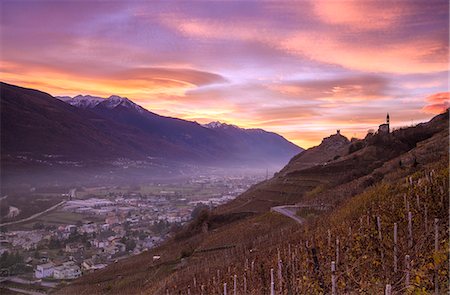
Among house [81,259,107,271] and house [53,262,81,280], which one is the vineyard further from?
house [81,259,107,271]

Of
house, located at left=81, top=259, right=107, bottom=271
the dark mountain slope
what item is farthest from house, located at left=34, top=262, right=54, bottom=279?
the dark mountain slope

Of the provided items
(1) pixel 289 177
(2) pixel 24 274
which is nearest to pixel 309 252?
(2) pixel 24 274

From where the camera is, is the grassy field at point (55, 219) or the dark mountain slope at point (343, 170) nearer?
the dark mountain slope at point (343, 170)

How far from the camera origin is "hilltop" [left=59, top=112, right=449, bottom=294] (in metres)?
11.8

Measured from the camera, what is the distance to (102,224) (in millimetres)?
75938

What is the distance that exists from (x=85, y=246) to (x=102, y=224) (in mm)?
19512

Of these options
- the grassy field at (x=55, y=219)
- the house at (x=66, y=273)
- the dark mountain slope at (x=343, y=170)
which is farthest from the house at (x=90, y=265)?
the grassy field at (x=55, y=219)

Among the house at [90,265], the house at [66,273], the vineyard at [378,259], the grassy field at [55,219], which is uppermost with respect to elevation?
the vineyard at [378,259]

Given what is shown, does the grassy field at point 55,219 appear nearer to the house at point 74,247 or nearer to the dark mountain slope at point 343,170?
the house at point 74,247

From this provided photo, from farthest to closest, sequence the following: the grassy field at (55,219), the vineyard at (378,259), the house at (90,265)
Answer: the grassy field at (55,219), the house at (90,265), the vineyard at (378,259)

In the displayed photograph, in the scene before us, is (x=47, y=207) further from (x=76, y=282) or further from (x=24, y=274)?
(x=76, y=282)

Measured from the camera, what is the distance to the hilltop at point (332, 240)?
38.8 ft

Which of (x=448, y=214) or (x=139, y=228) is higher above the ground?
(x=448, y=214)

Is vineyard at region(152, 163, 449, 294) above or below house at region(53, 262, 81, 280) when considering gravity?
above
